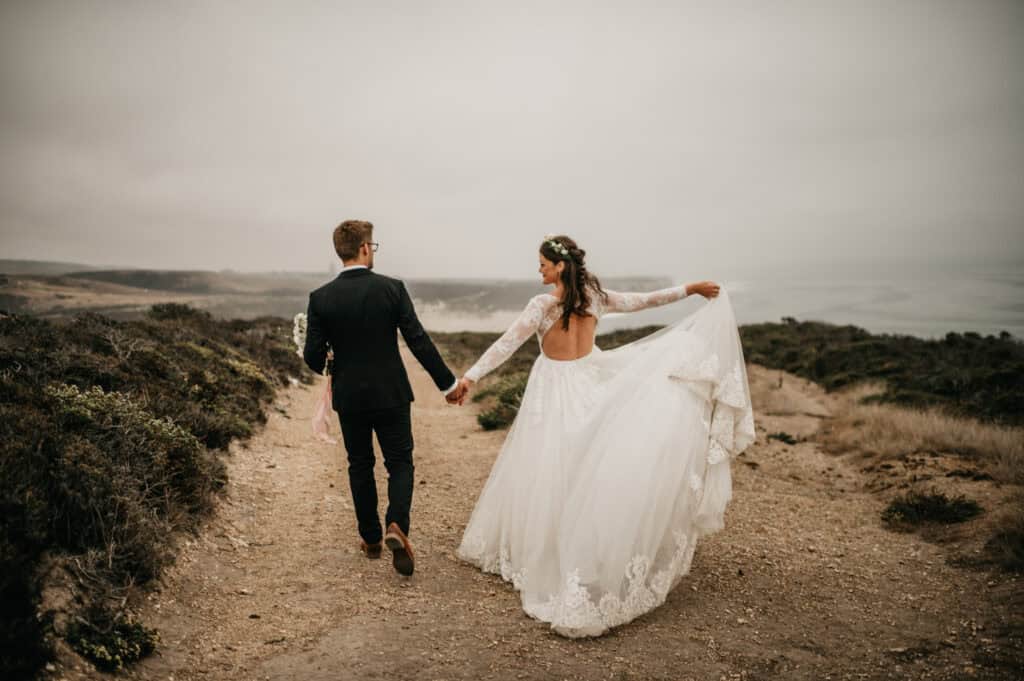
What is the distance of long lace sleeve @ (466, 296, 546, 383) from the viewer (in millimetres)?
4902

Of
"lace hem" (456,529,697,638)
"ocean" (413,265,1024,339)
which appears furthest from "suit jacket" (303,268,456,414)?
"ocean" (413,265,1024,339)

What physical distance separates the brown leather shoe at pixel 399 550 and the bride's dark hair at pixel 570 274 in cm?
221

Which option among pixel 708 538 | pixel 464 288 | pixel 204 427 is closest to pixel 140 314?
pixel 204 427

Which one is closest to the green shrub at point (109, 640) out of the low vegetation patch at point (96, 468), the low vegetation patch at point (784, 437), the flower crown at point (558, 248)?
the low vegetation patch at point (96, 468)

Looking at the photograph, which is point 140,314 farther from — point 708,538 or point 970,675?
point 970,675

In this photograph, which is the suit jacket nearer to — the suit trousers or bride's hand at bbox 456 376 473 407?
the suit trousers

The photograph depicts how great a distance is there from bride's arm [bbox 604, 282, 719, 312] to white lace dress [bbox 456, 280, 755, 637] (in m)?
0.01

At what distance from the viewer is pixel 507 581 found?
493 centimetres

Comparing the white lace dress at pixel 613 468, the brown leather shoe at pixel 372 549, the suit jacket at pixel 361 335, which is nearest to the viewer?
the white lace dress at pixel 613 468

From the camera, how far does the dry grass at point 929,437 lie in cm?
833

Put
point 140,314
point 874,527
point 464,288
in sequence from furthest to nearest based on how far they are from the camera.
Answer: point 464,288 → point 140,314 → point 874,527

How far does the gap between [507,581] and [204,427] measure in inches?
177

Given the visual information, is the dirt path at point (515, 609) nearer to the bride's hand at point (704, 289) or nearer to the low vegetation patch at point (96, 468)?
the low vegetation patch at point (96, 468)

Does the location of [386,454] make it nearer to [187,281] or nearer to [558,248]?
[558,248]
